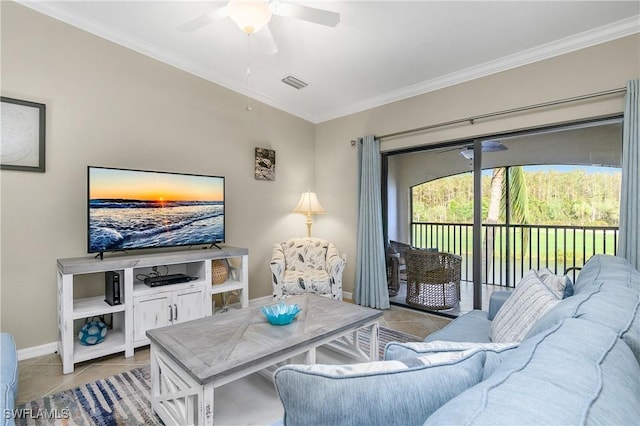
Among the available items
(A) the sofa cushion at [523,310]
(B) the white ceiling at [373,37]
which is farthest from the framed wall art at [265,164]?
(A) the sofa cushion at [523,310]

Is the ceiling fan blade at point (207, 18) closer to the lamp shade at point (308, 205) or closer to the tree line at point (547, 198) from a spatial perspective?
the lamp shade at point (308, 205)

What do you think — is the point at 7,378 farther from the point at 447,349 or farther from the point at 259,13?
the point at 259,13

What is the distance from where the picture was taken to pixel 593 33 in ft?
8.42

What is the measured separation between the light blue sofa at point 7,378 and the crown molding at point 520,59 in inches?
155

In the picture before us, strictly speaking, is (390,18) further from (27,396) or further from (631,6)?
(27,396)

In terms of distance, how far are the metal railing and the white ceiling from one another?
1671mm

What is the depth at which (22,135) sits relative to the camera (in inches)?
96.5

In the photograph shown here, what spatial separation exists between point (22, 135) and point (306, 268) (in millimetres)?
2887

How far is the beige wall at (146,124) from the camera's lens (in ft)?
8.11

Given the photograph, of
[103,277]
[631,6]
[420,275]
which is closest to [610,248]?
[420,275]

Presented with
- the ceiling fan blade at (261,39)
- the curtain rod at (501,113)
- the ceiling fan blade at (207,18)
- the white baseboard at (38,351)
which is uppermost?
the ceiling fan blade at (261,39)

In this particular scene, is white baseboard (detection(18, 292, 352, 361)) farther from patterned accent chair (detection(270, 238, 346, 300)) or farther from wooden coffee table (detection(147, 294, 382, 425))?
patterned accent chair (detection(270, 238, 346, 300))

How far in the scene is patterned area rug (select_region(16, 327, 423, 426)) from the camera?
174 centimetres

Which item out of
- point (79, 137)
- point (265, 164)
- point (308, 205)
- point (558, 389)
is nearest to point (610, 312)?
point (558, 389)
